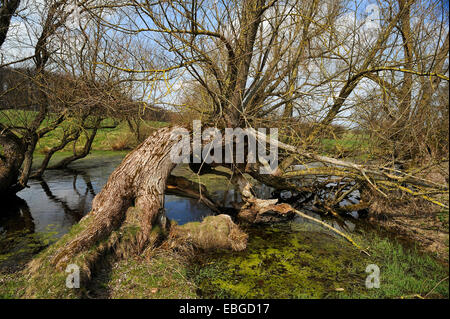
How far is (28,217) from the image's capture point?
243 inches

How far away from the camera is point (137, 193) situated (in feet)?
15.4

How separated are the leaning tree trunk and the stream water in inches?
50.5

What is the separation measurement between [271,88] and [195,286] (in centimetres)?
493

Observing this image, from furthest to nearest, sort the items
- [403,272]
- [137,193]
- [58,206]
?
[58,206], [137,193], [403,272]

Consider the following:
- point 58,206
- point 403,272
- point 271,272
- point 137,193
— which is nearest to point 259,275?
point 271,272

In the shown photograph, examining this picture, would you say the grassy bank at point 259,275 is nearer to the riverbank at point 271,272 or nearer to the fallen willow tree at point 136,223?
the riverbank at point 271,272

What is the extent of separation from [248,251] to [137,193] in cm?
234

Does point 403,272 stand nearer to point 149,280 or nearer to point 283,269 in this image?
point 283,269

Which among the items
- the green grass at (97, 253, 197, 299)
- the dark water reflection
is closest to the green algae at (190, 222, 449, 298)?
the green grass at (97, 253, 197, 299)

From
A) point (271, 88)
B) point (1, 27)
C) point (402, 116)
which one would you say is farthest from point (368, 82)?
point (1, 27)

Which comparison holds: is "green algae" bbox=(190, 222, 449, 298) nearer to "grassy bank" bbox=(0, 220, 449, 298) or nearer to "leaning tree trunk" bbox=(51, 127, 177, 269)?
"grassy bank" bbox=(0, 220, 449, 298)

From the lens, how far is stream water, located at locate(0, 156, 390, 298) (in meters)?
3.48

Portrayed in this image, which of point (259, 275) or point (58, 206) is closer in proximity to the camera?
point (259, 275)

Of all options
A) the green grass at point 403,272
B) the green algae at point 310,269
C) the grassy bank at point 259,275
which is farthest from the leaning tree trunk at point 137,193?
the green grass at point 403,272
